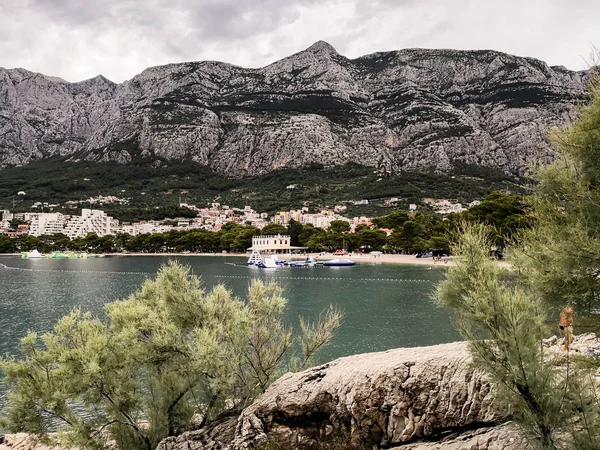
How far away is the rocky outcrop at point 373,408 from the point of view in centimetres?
764

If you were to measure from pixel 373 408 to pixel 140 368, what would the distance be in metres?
6.35

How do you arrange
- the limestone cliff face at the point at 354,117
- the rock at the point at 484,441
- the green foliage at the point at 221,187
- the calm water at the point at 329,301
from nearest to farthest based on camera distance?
the rock at the point at 484,441 < the calm water at the point at 329,301 < the green foliage at the point at 221,187 < the limestone cliff face at the point at 354,117

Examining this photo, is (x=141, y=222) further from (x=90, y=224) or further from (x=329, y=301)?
(x=329, y=301)

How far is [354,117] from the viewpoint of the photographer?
17400 centimetres

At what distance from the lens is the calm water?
2542cm

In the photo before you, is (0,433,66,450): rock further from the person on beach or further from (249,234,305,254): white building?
(249,234,305,254): white building

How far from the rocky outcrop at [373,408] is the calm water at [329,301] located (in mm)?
11854

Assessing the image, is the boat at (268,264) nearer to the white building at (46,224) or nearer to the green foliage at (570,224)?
the green foliage at (570,224)

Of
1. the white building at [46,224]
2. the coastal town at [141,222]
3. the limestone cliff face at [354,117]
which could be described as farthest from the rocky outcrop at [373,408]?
the limestone cliff face at [354,117]

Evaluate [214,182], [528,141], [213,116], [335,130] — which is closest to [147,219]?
[214,182]

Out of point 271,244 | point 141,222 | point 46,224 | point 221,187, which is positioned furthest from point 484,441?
point 221,187

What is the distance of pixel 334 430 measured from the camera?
8633 mm

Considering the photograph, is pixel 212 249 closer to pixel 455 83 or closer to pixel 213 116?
pixel 213 116

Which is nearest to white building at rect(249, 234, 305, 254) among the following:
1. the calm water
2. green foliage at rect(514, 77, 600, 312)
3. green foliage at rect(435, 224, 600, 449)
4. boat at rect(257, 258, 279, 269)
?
boat at rect(257, 258, 279, 269)
